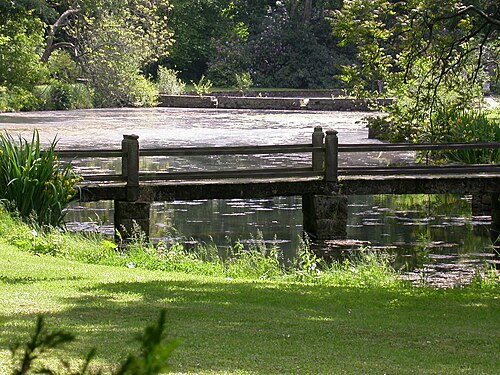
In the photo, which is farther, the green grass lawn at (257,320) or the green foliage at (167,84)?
the green foliage at (167,84)

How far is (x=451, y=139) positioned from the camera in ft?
82.3

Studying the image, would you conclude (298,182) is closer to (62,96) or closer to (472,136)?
(472,136)

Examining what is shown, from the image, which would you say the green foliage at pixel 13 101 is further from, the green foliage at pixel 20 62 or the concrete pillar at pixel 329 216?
the concrete pillar at pixel 329 216

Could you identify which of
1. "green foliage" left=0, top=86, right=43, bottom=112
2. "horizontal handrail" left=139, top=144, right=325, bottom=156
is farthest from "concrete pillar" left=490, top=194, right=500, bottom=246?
"green foliage" left=0, top=86, right=43, bottom=112

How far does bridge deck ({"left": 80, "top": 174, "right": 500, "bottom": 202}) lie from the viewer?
Answer: 1789 cm

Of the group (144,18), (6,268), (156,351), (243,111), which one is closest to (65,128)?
(243,111)

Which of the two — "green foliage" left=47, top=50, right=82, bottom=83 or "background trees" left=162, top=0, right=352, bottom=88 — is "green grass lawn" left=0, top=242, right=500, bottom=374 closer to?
"green foliage" left=47, top=50, right=82, bottom=83

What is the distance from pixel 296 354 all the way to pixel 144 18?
55165mm

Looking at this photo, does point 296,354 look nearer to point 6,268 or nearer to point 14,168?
point 6,268

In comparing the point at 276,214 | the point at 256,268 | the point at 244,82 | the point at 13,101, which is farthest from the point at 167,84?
the point at 256,268

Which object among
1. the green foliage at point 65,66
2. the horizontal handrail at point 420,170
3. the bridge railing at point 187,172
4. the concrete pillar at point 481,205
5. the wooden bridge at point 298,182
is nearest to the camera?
the bridge railing at point 187,172

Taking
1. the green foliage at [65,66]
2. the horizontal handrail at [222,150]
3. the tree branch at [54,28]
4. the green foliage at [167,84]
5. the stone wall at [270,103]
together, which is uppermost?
the tree branch at [54,28]

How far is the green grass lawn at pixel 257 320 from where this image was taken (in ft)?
24.2

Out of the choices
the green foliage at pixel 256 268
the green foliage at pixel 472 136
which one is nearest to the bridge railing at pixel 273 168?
the green foliage at pixel 256 268
